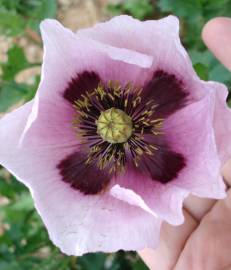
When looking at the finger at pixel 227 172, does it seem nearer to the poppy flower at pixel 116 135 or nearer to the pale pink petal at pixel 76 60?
the poppy flower at pixel 116 135

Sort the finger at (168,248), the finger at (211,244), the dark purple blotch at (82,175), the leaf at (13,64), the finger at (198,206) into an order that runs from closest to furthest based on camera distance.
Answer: the dark purple blotch at (82,175)
the finger at (211,244)
the finger at (168,248)
the finger at (198,206)
the leaf at (13,64)

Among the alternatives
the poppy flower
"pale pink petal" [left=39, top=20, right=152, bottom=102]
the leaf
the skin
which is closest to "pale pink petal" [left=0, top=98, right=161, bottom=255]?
the poppy flower

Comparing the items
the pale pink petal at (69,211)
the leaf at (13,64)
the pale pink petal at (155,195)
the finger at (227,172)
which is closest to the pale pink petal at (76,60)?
the pale pink petal at (69,211)


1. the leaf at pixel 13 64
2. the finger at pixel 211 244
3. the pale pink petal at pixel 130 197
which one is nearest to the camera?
the pale pink petal at pixel 130 197

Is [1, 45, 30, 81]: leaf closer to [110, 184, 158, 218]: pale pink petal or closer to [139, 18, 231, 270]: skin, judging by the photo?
[139, 18, 231, 270]: skin

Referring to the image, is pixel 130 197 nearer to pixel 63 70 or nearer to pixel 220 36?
pixel 63 70

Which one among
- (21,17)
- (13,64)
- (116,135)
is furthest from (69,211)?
(21,17)

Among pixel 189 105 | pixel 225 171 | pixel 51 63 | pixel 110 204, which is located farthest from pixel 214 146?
pixel 225 171

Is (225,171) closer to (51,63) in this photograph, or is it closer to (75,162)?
(75,162)
